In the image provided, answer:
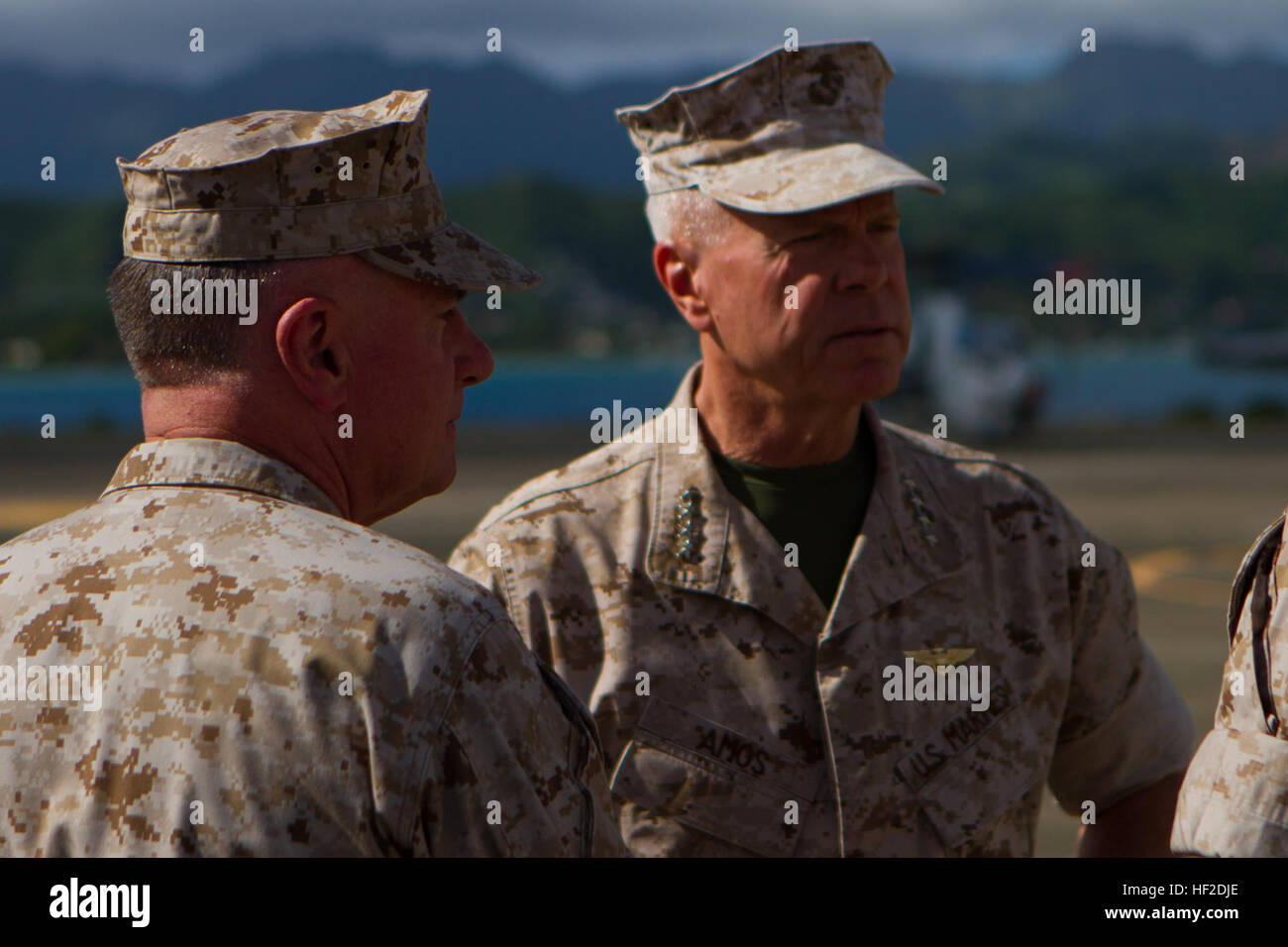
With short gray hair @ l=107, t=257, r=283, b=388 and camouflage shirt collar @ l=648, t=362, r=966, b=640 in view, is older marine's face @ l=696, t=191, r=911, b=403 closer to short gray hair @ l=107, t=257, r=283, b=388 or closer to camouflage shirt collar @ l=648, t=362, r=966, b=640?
camouflage shirt collar @ l=648, t=362, r=966, b=640

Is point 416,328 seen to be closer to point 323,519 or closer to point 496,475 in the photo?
point 323,519

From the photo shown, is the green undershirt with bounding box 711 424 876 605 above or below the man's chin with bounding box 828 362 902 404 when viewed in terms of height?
below

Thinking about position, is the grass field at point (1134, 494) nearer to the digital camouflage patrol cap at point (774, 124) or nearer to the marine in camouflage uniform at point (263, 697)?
the digital camouflage patrol cap at point (774, 124)

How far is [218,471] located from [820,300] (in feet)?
4.97

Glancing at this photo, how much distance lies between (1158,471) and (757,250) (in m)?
22.0

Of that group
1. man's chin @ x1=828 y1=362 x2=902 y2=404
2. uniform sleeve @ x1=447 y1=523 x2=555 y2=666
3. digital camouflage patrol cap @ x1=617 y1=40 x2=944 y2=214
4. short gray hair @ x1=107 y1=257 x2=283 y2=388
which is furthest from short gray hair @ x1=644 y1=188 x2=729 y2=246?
short gray hair @ x1=107 y1=257 x2=283 y2=388

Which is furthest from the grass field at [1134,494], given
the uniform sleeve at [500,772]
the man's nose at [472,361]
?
the uniform sleeve at [500,772]

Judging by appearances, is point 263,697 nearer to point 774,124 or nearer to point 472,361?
point 472,361

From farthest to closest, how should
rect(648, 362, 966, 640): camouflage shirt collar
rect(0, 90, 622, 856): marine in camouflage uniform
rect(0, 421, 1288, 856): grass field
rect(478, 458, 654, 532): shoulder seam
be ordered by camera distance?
rect(0, 421, 1288, 856): grass field
rect(478, 458, 654, 532): shoulder seam
rect(648, 362, 966, 640): camouflage shirt collar
rect(0, 90, 622, 856): marine in camouflage uniform

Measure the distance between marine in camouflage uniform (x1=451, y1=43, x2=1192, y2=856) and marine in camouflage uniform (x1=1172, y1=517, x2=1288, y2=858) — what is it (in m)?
0.83

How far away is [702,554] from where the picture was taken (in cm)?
323

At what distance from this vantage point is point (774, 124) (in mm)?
3340

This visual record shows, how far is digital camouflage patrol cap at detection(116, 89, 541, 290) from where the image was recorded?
2.15 metres

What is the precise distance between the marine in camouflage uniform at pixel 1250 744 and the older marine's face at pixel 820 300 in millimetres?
1037
